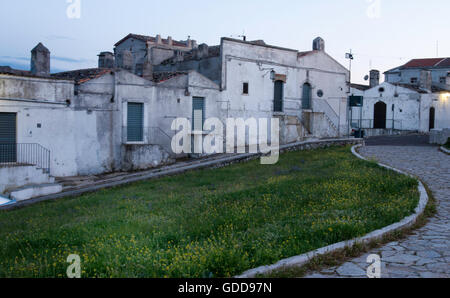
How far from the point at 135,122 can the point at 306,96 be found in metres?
13.4

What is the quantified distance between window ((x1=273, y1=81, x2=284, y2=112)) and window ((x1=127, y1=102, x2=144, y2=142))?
979 centimetres

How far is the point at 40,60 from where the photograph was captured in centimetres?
2003

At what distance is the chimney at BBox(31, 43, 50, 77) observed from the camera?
1998 cm

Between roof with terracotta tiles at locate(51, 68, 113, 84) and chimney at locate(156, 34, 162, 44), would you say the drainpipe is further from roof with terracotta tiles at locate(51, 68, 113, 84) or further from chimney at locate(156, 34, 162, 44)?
chimney at locate(156, 34, 162, 44)

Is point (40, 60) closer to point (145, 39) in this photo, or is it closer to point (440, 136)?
point (145, 39)

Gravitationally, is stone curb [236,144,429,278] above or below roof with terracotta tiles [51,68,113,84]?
below

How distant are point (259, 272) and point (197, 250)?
1137mm

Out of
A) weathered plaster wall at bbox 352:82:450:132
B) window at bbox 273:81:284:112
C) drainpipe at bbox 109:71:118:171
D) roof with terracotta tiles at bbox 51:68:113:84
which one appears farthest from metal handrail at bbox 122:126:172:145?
weathered plaster wall at bbox 352:82:450:132

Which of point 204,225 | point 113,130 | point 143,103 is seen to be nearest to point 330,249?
point 204,225

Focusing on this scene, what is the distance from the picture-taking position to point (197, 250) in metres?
5.94

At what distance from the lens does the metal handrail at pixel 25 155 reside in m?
17.9

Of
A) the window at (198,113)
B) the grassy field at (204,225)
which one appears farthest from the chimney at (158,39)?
the grassy field at (204,225)
